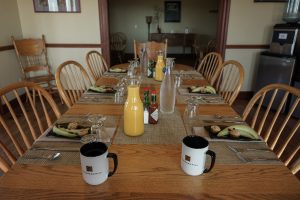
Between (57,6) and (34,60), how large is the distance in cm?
89

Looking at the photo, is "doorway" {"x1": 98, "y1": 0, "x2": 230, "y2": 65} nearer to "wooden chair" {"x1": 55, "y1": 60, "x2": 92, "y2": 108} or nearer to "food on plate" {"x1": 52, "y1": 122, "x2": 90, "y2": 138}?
"wooden chair" {"x1": 55, "y1": 60, "x2": 92, "y2": 108}

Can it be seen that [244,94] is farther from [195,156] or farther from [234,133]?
[195,156]

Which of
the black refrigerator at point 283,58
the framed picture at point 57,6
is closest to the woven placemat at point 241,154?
the black refrigerator at point 283,58

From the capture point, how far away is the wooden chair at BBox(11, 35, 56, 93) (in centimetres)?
320

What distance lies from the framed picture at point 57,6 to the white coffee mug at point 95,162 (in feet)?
10.2

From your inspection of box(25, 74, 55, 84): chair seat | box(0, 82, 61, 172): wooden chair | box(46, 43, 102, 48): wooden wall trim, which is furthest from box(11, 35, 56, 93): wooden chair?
box(0, 82, 61, 172): wooden chair

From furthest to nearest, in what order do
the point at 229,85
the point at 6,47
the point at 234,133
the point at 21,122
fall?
the point at 6,47, the point at 21,122, the point at 229,85, the point at 234,133

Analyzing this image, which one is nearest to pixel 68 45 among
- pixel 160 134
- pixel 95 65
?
pixel 95 65

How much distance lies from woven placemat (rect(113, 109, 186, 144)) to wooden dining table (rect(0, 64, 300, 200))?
0.05 ft

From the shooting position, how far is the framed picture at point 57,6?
328cm

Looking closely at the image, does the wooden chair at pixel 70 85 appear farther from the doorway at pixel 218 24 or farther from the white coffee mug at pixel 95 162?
the white coffee mug at pixel 95 162

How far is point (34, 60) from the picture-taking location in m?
3.52

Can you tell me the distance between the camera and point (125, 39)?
7172 millimetres

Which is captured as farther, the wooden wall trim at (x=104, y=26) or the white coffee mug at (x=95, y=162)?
the wooden wall trim at (x=104, y=26)
